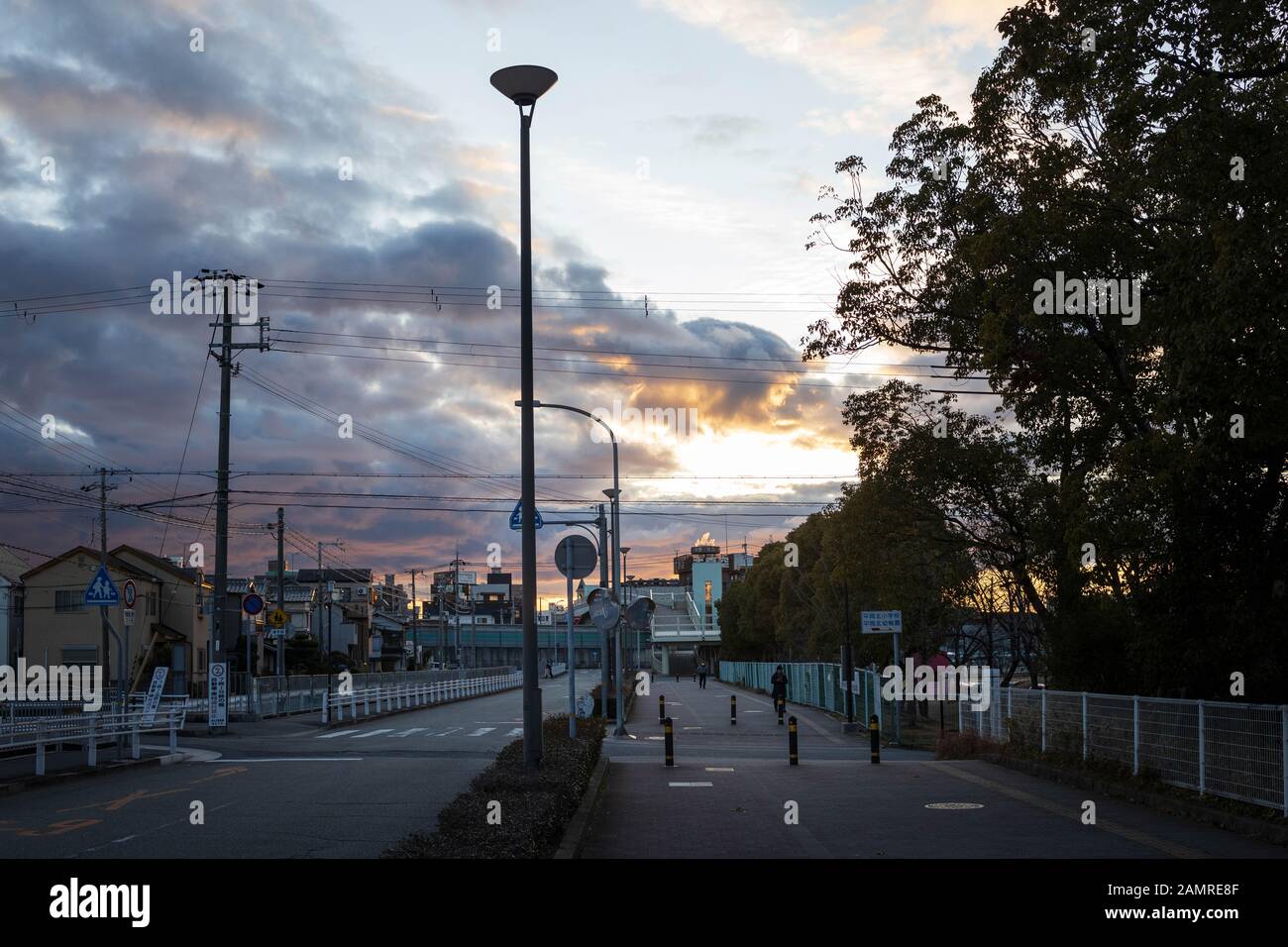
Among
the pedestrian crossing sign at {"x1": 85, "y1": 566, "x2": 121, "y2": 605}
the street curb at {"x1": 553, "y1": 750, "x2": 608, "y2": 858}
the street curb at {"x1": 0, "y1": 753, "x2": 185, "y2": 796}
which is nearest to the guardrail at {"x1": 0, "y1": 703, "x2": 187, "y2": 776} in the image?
the street curb at {"x1": 0, "y1": 753, "x2": 185, "y2": 796}

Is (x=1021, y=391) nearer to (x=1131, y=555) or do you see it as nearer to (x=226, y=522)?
(x=1131, y=555)

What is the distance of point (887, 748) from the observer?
3366 cm

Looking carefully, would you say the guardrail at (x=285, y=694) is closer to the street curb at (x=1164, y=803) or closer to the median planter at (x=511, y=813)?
the street curb at (x=1164, y=803)

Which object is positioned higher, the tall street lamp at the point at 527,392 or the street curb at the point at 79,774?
the tall street lamp at the point at 527,392

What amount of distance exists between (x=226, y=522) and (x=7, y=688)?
841 inches

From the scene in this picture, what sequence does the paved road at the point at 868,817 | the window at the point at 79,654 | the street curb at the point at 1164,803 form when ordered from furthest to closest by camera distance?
the window at the point at 79,654 → the street curb at the point at 1164,803 → the paved road at the point at 868,817

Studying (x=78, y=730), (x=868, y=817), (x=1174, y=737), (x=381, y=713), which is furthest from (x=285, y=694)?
(x=1174, y=737)

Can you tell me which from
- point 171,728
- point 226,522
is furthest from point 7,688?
point 171,728

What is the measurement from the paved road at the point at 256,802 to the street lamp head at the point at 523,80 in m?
8.85

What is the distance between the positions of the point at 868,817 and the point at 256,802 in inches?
313

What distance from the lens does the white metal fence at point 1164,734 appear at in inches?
521

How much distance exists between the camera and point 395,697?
46125mm

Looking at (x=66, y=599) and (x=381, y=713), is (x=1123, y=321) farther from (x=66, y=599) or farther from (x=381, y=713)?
(x=66, y=599)

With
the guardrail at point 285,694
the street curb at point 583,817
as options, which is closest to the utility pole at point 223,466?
the guardrail at point 285,694
